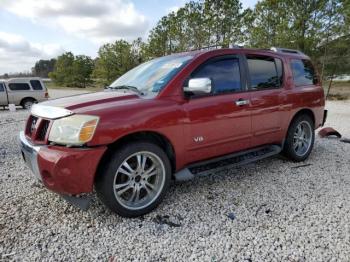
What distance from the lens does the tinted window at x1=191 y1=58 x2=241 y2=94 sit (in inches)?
137

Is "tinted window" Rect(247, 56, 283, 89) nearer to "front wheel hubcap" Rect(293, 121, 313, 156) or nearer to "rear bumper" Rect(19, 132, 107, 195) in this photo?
"front wheel hubcap" Rect(293, 121, 313, 156)

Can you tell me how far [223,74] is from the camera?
11.9 ft

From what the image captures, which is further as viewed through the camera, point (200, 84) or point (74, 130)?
point (200, 84)

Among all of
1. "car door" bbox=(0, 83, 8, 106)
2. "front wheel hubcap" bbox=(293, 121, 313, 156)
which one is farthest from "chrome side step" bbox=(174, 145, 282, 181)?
"car door" bbox=(0, 83, 8, 106)

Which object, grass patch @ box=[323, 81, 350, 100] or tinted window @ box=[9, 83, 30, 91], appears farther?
grass patch @ box=[323, 81, 350, 100]

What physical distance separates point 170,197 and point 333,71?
1996 cm

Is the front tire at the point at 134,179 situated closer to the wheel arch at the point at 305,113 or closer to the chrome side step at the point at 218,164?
the chrome side step at the point at 218,164

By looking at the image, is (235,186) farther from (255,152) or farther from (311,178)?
(311,178)

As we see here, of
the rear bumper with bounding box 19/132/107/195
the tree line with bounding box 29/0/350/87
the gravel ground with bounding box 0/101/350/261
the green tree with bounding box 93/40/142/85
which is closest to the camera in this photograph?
the gravel ground with bounding box 0/101/350/261

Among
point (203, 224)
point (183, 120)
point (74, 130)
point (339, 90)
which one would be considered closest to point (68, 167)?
point (74, 130)

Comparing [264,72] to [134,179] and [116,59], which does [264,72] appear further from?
[116,59]

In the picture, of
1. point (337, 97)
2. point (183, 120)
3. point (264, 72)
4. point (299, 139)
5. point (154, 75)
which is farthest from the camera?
point (337, 97)

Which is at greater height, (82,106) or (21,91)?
(82,106)

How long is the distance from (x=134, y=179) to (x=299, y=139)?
10.5 ft
